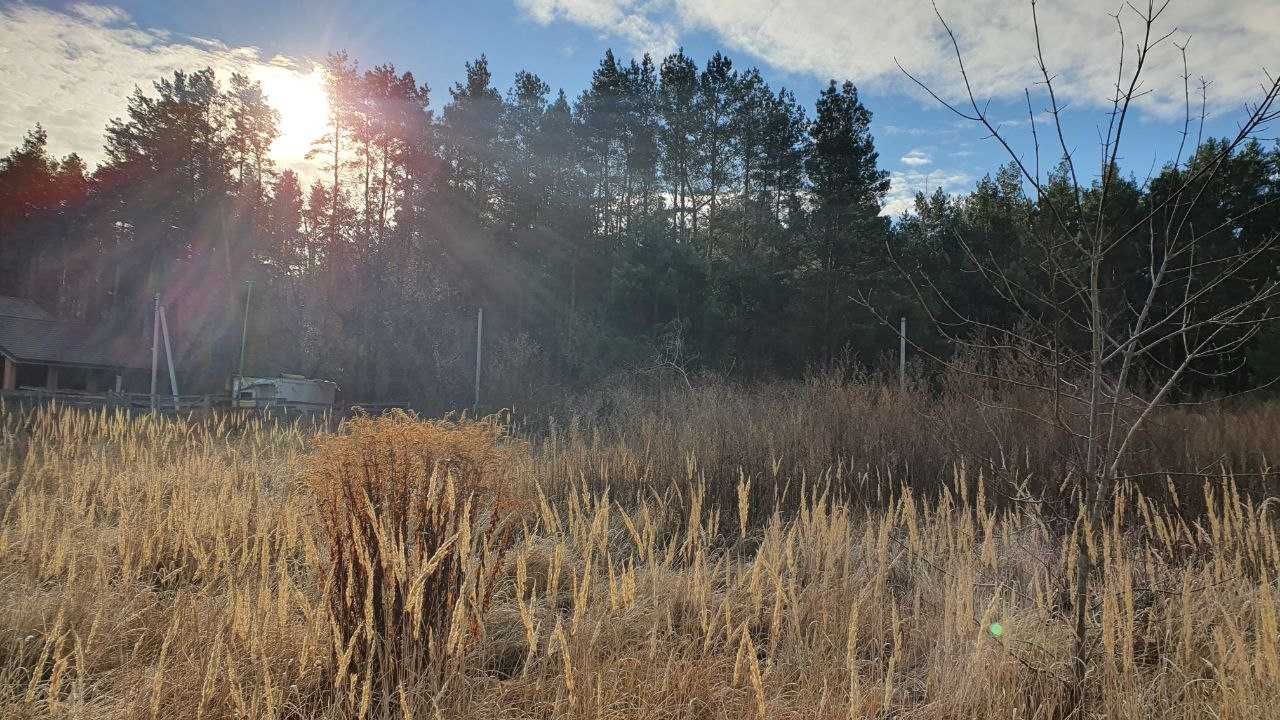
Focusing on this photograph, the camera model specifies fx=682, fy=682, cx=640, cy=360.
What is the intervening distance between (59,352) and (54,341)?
2.60ft

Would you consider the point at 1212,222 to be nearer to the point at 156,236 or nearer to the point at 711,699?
the point at 711,699

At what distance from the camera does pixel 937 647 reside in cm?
254

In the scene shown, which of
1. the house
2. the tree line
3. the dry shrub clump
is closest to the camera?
the dry shrub clump

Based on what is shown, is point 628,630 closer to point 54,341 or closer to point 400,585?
point 400,585

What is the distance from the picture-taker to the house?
23.2m

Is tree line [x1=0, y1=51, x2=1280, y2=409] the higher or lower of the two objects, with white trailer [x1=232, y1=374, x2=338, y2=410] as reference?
higher

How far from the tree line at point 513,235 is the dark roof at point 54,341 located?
48.8 inches

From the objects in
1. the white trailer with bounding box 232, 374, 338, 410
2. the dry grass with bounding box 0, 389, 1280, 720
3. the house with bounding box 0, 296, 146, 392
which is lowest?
the dry grass with bounding box 0, 389, 1280, 720

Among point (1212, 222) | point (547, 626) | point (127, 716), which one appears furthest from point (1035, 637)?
point (1212, 222)

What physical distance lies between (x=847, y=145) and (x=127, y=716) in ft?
75.1

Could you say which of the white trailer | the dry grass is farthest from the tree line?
the dry grass

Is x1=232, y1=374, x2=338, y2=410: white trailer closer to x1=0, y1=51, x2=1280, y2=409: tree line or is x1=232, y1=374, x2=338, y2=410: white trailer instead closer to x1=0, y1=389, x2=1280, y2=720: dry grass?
x1=0, y1=51, x2=1280, y2=409: tree line

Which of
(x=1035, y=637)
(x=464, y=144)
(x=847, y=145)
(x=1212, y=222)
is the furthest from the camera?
(x=464, y=144)

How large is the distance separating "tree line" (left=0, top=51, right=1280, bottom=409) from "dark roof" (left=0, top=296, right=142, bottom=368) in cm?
124
